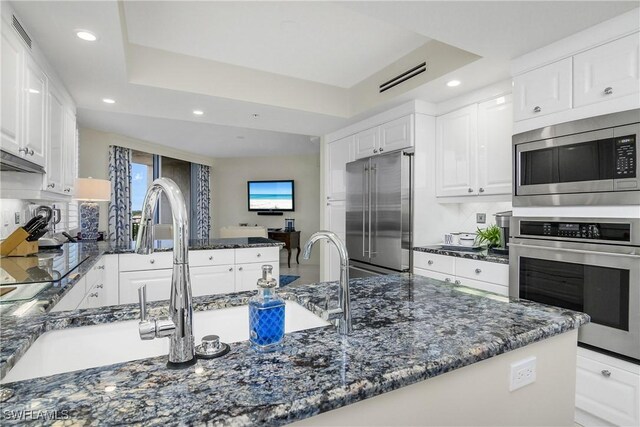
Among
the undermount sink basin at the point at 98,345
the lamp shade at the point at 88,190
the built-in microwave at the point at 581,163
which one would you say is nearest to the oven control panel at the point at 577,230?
the built-in microwave at the point at 581,163

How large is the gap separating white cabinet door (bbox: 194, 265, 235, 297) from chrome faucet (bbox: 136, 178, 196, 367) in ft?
7.98

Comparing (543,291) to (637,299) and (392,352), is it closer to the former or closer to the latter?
(637,299)

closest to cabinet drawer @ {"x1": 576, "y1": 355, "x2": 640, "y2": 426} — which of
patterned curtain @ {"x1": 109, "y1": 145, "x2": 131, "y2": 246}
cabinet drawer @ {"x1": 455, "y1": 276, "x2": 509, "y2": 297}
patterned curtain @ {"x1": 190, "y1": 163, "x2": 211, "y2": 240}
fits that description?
cabinet drawer @ {"x1": 455, "y1": 276, "x2": 509, "y2": 297}

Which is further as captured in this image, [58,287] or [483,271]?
[483,271]

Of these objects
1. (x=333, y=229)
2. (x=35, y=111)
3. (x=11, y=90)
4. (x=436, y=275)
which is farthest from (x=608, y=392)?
(x=35, y=111)

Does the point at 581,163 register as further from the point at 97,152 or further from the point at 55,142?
the point at 97,152

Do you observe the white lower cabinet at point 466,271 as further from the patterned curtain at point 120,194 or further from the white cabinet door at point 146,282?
the patterned curtain at point 120,194

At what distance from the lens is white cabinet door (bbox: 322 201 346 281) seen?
4293mm

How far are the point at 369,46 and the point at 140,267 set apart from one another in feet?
8.86

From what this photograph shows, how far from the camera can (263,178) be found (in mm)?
8492

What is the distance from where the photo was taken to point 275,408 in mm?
555

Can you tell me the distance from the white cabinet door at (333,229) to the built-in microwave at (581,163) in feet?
7.35

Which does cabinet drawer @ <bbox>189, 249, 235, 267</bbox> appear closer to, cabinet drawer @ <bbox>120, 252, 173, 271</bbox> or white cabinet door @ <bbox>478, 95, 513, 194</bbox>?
cabinet drawer @ <bbox>120, 252, 173, 271</bbox>
